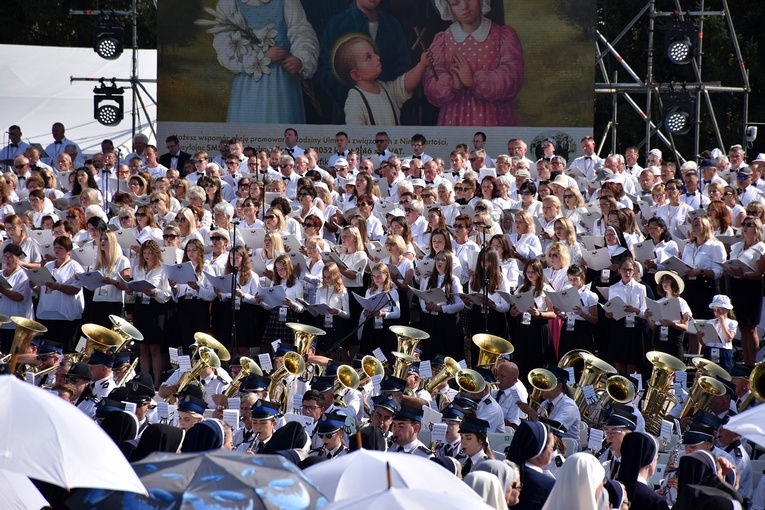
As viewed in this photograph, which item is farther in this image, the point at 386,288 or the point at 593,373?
the point at 386,288

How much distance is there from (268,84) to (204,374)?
11.7m

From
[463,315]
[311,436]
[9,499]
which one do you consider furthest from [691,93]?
[9,499]

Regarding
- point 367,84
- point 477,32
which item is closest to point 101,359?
point 367,84

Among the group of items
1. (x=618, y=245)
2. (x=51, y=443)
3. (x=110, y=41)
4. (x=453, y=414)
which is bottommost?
(x=453, y=414)

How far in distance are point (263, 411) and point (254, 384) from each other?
1268 millimetres

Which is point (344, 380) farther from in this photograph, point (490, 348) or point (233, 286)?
point (233, 286)

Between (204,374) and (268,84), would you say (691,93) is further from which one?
(204,374)

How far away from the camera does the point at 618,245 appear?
15.0 metres

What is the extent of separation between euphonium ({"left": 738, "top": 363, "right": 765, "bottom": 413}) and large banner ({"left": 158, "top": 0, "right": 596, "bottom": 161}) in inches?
484

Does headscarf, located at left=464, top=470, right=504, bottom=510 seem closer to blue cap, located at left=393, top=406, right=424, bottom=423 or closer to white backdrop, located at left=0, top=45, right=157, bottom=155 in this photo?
blue cap, located at left=393, top=406, right=424, bottom=423

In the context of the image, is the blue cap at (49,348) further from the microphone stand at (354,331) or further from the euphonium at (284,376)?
the microphone stand at (354,331)

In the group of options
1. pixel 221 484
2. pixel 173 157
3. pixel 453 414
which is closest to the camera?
pixel 221 484

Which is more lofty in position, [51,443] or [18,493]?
[51,443]

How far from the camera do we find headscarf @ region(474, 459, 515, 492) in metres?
7.41
